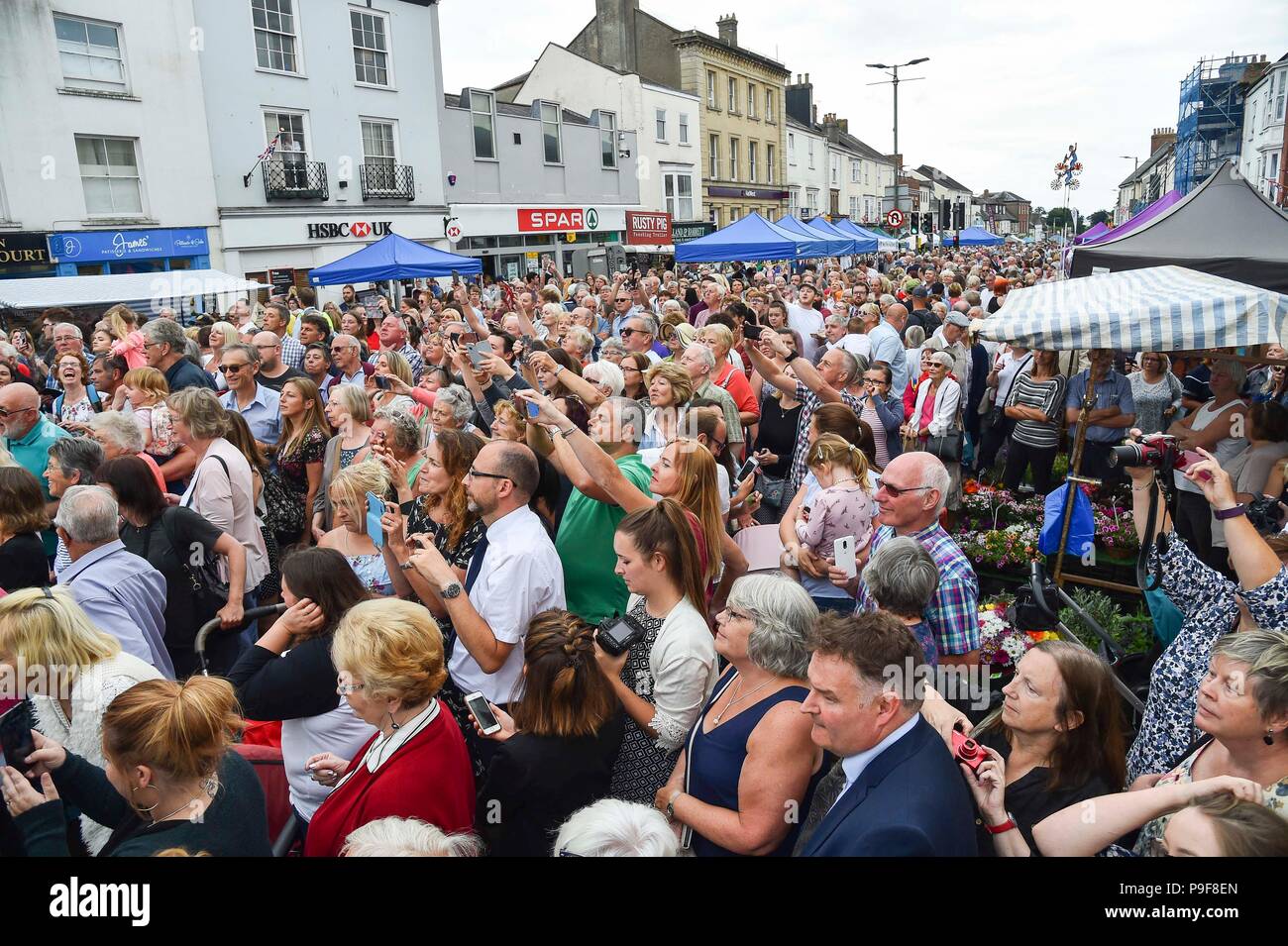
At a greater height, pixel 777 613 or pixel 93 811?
pixel 777 613

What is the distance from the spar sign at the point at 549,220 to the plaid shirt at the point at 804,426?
20.0 metres

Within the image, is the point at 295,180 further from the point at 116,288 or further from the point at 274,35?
the point at 116,288

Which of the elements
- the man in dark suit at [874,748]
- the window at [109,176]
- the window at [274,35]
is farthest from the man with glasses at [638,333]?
the window at [274,35]

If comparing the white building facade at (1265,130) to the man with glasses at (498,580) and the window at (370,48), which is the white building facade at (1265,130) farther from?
the man with glasses at (498,580)

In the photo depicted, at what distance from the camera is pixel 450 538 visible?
12.0 feet

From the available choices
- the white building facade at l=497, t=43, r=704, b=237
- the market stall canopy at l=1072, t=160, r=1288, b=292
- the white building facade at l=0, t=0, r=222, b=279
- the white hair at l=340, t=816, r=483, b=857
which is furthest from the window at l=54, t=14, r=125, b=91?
the white hair at l=340, t=816, r=483, b=857

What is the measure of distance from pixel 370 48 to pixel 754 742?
74.3 ft

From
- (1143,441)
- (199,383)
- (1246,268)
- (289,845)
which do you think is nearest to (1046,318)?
(1143,441)

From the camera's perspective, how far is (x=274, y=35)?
59.7ft

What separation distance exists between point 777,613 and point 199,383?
5.64m

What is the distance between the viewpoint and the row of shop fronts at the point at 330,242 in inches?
600

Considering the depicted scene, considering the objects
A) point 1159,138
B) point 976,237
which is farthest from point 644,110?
point 1159,138
